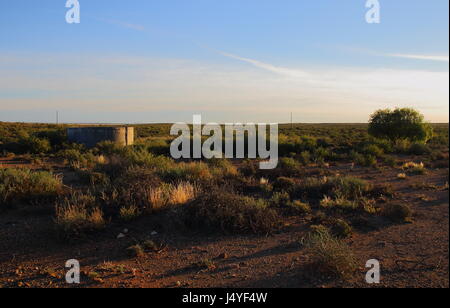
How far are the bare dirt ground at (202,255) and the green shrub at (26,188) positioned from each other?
81cm

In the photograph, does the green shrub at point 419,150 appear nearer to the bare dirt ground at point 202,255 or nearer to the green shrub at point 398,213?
the bare dirt ground at point 202,255

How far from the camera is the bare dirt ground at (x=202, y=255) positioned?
5.58 meters

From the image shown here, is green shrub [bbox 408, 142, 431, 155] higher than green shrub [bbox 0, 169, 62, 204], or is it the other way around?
green shrub [bbox 408, 142, 431, 155]

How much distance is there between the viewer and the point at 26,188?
9.94 m

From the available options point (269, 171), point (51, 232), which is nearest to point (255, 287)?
point (51, 232)

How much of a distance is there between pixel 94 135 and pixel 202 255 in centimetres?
2153

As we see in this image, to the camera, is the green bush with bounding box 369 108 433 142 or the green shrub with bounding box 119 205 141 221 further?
the green bush with bounding box 369 108 433 142

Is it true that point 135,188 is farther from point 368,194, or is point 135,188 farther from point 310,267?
point 368,194

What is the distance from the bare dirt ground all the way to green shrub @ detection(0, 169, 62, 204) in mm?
807

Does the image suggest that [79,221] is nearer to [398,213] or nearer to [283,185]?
[283,185]

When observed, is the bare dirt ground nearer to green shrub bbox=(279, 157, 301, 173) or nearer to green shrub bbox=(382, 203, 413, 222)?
green shrub bbox=(382, 203, 413, 222)

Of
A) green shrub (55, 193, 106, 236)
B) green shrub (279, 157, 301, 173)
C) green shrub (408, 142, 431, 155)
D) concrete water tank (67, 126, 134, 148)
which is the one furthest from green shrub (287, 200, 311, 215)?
green shrub (408, 142, 431, 155)

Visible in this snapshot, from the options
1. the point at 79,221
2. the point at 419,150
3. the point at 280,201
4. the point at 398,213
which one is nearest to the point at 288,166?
the point at 280,201

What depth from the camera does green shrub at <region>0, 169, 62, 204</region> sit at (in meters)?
9.51
